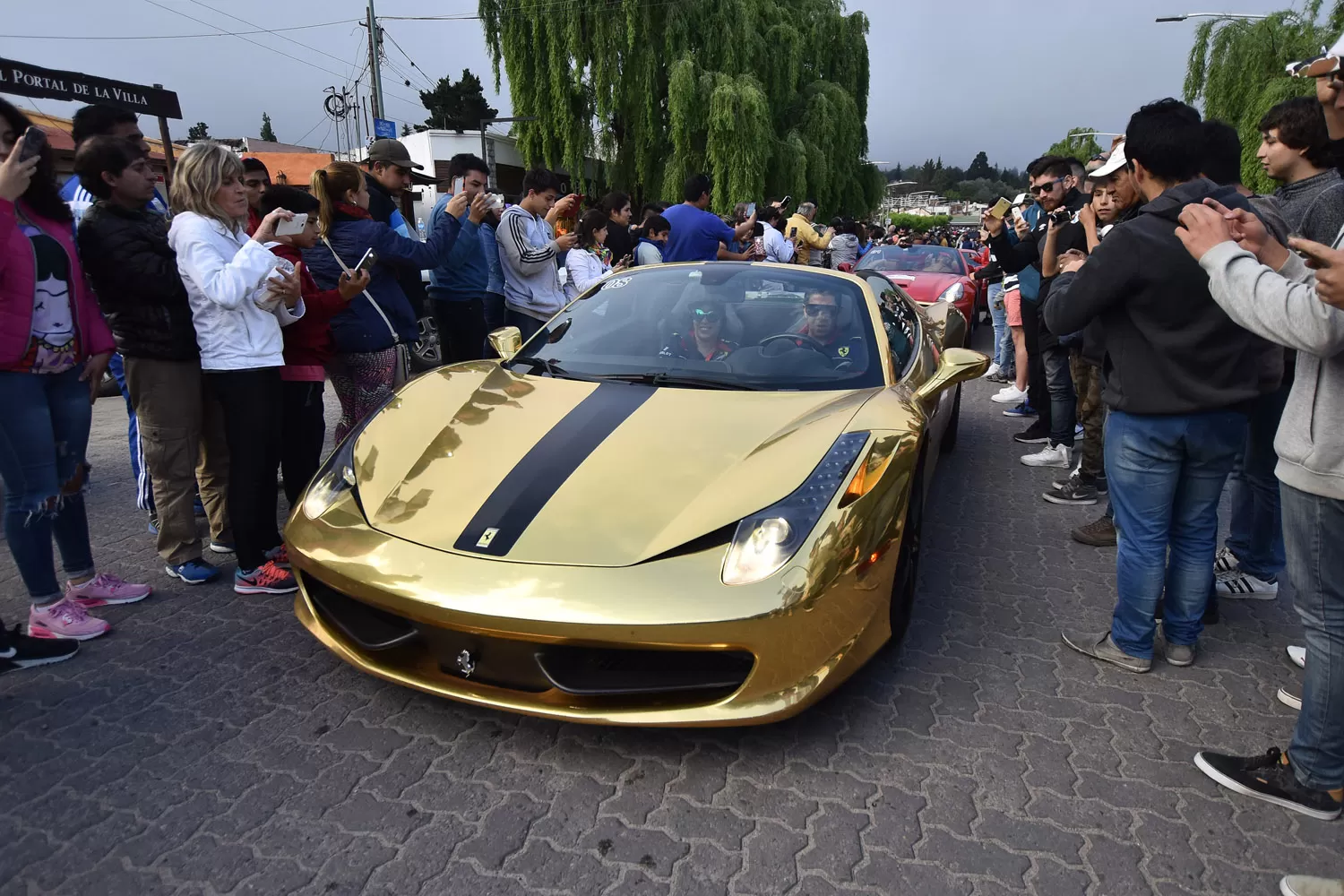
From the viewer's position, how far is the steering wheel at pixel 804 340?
132 inches

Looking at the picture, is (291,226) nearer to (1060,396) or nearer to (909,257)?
(1060,396)

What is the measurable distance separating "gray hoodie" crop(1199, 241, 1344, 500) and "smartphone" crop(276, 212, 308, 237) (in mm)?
3162

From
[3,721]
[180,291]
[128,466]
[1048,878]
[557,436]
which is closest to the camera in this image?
[1048,878]

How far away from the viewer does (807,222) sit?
1091 cm

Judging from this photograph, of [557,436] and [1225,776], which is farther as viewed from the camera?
[557,436]

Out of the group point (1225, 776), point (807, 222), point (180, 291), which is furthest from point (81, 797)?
point (807, 222)

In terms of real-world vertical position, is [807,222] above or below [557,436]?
above

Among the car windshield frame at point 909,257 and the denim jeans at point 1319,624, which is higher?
the car windshield frame at point 909,257

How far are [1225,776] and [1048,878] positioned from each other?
73cm

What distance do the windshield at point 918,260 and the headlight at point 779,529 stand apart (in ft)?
30.3

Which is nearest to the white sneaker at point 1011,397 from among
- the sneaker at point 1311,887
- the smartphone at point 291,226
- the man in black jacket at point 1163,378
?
the man in black jacket at point 1163,378

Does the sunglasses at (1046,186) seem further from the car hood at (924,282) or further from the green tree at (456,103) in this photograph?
the green tree at (456,103)

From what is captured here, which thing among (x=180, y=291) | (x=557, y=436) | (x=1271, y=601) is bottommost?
(x=1271, y=601)

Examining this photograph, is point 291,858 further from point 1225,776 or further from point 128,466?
point 128,466
